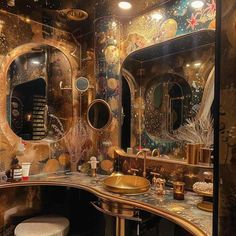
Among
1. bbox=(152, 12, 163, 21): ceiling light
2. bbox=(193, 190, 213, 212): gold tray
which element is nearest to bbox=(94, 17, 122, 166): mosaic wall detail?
bbox=(152, 12, 163, 21): ceiling light

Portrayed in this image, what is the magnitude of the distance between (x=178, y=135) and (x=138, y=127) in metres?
0.50

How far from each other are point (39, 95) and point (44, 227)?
4.48 feet

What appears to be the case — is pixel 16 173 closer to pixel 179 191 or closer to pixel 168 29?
pixel 179 191

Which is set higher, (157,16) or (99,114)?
(157,16)

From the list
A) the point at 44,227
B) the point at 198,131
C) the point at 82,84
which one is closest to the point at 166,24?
the point at 198,131

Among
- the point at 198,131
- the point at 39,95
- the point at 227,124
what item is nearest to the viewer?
the point at 227,124

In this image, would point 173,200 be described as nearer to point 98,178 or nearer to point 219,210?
point 98,178

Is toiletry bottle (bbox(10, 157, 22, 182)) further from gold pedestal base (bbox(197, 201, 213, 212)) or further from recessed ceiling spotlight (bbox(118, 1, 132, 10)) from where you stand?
recessed ceiling spotlight (bbox(118, 1, 132, 10))

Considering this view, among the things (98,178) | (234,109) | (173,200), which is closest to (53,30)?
(98,178)

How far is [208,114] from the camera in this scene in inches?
72.7

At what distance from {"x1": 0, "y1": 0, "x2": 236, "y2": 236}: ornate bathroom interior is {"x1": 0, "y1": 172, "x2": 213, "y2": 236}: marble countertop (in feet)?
0.05

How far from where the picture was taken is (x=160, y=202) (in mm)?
1606

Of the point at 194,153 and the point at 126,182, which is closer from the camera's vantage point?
the point at 194,153

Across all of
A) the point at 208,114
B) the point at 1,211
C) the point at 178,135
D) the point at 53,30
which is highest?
the point at 53,30
